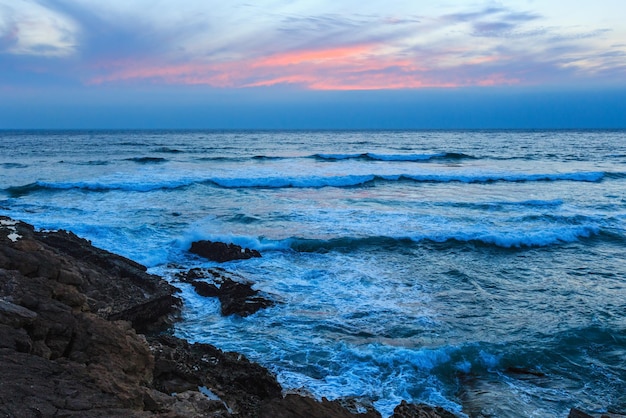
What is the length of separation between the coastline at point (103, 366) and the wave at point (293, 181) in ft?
66.1

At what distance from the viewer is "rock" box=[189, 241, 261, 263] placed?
13336 millimetres

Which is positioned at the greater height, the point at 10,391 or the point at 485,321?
the point at 10,391

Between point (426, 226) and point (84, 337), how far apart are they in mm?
14083

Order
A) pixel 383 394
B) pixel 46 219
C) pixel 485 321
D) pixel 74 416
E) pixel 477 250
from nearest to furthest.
A: pixel 74 416, pixel 383 394, pixel 485 321, pixel 477 250, pixel 46 219

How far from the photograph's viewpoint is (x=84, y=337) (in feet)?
17.1

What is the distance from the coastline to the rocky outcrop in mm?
1598

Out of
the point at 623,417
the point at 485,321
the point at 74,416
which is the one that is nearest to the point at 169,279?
the point at 485,321

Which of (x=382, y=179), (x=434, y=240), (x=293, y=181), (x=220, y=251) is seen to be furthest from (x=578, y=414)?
(x=382, y=179)

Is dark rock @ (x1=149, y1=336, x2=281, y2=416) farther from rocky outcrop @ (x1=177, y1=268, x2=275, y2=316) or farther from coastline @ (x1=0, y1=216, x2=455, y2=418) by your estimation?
rocky outcrop @ (x1=177, y1=268, x2=275, y2=316)

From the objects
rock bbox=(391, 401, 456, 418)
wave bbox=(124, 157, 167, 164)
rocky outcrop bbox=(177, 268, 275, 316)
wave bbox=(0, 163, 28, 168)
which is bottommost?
rock bbox=(391, 401, 456, 418)

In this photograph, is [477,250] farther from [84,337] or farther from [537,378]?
[84,337]

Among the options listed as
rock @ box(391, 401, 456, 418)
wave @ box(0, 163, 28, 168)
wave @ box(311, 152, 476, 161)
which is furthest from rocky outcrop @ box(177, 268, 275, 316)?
wave @ box(311, 152, 476, 161)

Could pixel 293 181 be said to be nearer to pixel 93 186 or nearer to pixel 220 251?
pixel 93 186

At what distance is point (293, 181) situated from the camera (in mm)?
30750
